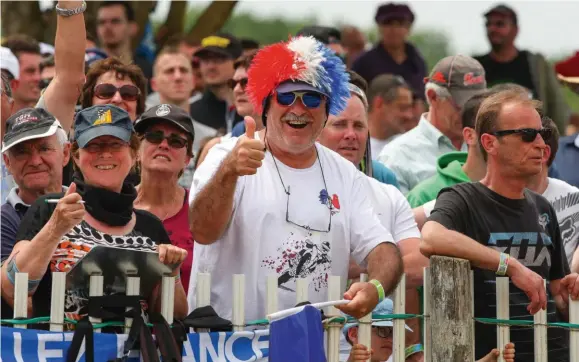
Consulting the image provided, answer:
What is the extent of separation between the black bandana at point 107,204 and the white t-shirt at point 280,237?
0.32 m

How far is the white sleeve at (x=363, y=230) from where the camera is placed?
647cm

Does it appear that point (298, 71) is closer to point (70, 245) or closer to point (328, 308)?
point (328, 308)

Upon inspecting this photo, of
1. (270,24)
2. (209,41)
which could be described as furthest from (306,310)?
(270,24)

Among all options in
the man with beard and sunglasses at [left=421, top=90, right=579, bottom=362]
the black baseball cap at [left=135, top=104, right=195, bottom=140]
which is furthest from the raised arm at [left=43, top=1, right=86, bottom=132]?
the man with beard and sunglasses at [left=421, top=90, right=579, bottom=362]

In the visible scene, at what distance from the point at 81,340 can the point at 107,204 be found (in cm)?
81

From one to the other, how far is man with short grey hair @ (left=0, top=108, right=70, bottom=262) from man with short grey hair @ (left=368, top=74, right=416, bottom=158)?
441cm

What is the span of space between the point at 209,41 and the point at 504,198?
5.97 m

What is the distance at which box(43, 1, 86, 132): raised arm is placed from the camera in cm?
707

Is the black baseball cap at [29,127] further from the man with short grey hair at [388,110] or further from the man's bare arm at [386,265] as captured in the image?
the man with short grey hair at [388,110]

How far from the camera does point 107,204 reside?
6.14 meters

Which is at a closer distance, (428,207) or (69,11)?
(69,11)

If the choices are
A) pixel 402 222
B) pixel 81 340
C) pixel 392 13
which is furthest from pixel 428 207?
pixel 392 13

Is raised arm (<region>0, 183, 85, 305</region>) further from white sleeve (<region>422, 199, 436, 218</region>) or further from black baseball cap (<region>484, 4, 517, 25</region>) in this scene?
black baseball cap (<region>484, 4, 517, 25</region>)

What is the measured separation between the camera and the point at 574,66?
10070 millimetres
